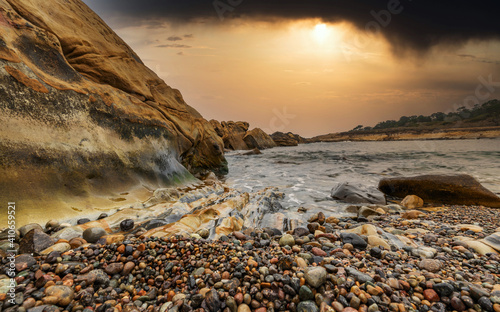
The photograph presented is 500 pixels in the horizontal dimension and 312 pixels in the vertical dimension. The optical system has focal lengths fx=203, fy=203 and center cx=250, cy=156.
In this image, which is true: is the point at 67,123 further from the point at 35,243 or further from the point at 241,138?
the point at 241,138

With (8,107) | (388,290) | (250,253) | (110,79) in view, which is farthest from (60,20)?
(388,290)

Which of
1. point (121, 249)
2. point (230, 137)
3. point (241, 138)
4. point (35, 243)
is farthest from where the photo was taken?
point (241, 138)

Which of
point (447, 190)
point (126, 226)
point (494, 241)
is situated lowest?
point (447, 190)

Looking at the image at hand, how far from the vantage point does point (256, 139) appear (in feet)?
175

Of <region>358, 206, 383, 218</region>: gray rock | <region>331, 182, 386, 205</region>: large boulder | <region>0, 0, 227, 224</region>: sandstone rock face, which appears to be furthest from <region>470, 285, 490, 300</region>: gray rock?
<region>0, 0, 227, 224</region>: sandstone rock face

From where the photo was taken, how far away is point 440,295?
6.72 feet

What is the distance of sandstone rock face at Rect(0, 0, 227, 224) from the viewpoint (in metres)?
3.88

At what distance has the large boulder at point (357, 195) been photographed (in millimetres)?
7113

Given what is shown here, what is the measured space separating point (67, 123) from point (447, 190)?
11.6 metres

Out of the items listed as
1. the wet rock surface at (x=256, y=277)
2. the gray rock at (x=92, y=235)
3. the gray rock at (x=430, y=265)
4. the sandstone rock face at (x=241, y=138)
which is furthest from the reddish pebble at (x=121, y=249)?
the sandstone rock face at (x=241, y=138)

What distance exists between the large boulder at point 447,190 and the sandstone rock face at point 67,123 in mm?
8817

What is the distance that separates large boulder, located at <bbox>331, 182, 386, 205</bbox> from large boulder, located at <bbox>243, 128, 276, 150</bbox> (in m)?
44.8

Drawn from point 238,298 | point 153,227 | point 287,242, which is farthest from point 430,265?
point 153,227

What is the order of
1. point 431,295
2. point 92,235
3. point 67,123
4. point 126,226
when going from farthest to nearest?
point 67,123 < point 126,226 < point 92,235 < point 431,295
